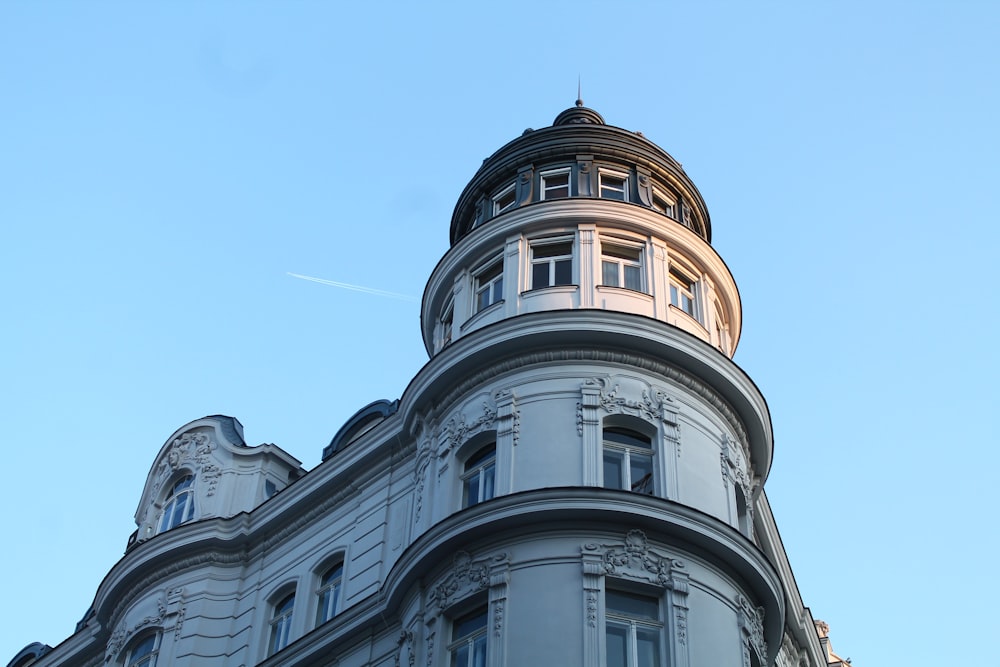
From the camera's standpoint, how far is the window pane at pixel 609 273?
1191 inches

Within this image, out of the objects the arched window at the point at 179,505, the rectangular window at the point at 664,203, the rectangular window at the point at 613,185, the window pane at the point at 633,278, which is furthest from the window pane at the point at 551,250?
the arched window at the point at 179,505

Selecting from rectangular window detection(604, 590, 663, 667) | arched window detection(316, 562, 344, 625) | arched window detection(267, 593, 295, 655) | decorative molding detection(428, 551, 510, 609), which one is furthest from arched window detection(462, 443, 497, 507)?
arched window detection(267, 593, 295, 655)

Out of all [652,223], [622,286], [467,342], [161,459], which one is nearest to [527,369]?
[467,342]

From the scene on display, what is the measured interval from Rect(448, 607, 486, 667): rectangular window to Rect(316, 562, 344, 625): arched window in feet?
19.1

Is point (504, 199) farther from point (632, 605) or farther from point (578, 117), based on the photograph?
point (632, 605)

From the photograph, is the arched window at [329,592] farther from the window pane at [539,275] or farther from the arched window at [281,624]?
the window pane at [539,275]

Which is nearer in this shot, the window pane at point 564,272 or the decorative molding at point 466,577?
the decorative molding at point 466,577

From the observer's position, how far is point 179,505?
36.4 m

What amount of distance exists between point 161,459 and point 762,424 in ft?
58.9

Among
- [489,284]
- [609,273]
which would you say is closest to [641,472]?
[609,273]

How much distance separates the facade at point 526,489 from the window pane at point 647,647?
0.03 m

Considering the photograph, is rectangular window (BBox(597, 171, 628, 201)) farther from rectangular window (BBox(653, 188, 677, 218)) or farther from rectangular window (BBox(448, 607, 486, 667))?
rectangular window (BBox(448, 607, 486, 667))

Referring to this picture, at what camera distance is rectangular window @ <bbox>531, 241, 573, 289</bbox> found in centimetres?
3039

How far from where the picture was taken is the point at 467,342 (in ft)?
94.9
